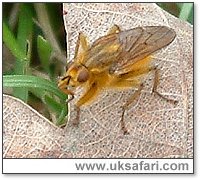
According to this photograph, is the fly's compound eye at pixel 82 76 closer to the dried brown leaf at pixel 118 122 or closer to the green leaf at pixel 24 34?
the dried brown leaf at pixel 118 122

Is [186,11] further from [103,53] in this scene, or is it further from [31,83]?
[31,83]

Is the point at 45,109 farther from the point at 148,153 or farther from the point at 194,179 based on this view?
the point at 194,179

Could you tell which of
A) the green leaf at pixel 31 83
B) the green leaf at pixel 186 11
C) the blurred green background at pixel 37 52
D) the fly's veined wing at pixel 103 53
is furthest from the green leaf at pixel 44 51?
the green leaf at pixel 186 11

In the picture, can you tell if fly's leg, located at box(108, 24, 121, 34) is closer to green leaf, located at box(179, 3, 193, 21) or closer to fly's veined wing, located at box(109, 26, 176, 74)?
fly's veined wing, located at box(109, 26, 176, 74)

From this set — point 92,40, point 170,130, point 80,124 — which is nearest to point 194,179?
point 170,130

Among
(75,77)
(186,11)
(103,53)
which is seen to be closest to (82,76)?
(75,77)

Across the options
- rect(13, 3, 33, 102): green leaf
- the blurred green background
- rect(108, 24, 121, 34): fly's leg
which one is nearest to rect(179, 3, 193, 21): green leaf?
the blurred green background

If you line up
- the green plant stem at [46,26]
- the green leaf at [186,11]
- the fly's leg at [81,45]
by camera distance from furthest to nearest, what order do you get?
1. the green plant stem at [46,26]
2. the green leaf at [186,11]
3. the fly's leg at [81,45]
